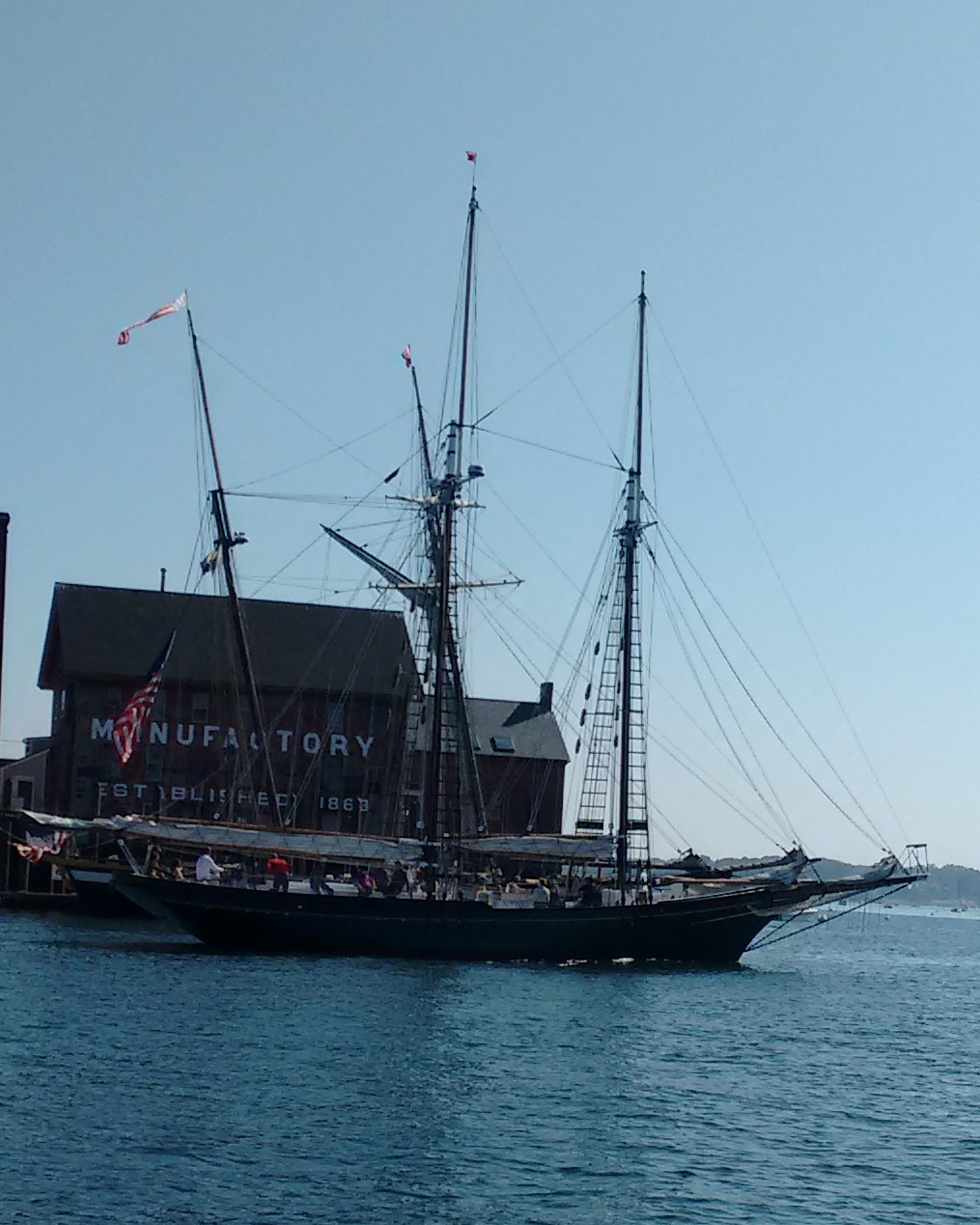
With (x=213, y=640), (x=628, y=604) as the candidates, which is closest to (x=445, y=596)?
(x=628, y=604)

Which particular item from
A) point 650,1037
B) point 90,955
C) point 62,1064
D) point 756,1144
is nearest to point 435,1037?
point 650,1037

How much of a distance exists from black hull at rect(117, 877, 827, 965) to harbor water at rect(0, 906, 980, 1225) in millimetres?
3962

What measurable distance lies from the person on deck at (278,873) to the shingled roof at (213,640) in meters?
30.2

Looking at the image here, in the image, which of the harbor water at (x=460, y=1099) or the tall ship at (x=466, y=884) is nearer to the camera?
the harbor water at (x=460, y=1099)

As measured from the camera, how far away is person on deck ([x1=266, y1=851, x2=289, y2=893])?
215 ft

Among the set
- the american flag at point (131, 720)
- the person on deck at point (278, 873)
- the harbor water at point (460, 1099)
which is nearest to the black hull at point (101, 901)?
the person on deck at point (278, 873)

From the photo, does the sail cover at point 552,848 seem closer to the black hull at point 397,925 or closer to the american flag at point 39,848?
the black hull at point 397,925

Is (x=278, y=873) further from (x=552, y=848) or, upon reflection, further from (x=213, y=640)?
(x=213, y=640)

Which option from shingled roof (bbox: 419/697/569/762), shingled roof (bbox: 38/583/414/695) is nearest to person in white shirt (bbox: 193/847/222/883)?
shingled roof (bbox: 38/583/414/695)

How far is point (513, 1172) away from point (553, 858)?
136 ft

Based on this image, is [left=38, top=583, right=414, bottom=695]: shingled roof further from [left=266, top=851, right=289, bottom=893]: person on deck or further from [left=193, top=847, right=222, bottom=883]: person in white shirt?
[left=193, top=847, right=222, bottom=883]: person in white shirt

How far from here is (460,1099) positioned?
34562mm

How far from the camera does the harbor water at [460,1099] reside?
1046 inches

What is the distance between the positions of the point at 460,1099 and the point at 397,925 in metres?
30.1
